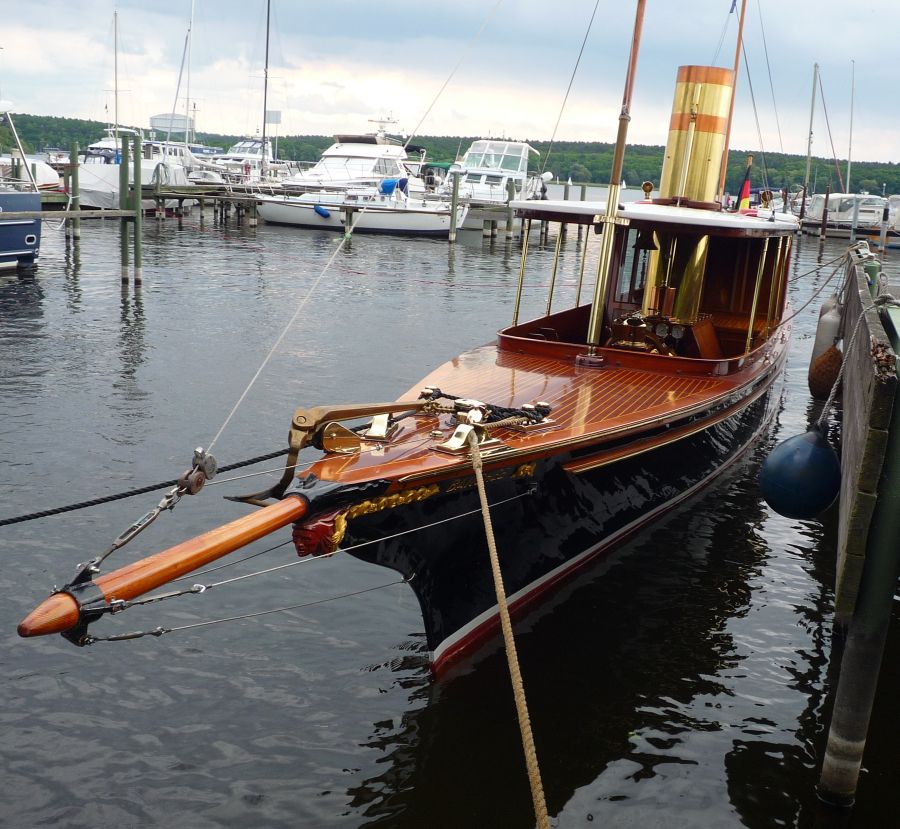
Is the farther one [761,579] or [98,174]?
[98,174]

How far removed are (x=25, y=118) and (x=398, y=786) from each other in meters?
142

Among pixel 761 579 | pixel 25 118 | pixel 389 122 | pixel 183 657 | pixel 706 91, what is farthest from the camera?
pixel 25 118

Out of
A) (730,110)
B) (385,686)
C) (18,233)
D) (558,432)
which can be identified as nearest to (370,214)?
(18,233)

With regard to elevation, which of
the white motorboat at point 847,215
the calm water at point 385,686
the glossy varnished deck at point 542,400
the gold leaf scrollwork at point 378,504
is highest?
the white motorboat at point 847,215

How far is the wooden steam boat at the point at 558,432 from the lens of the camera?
5.34 metres

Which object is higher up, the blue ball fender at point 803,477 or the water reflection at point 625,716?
the blue ball fender at point 803,477

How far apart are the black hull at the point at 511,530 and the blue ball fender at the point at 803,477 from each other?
53.9 inches

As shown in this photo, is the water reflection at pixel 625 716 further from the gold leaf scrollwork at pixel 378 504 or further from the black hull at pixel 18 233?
the black hull at pixel 18 233

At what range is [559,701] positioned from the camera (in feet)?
21.6

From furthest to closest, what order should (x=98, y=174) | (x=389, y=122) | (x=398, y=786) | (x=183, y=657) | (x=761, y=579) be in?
(x=389, y=122), (x=98, y=174), (x=761, y=579), (x=183, y=657), (x=398, y=786)

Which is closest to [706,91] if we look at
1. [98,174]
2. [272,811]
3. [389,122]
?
[272,811]

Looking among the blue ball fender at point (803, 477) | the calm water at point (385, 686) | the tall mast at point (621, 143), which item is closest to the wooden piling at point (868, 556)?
the calm water at point (385, 686)

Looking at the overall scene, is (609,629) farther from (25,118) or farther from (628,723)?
(25,118)

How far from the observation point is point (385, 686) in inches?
261
